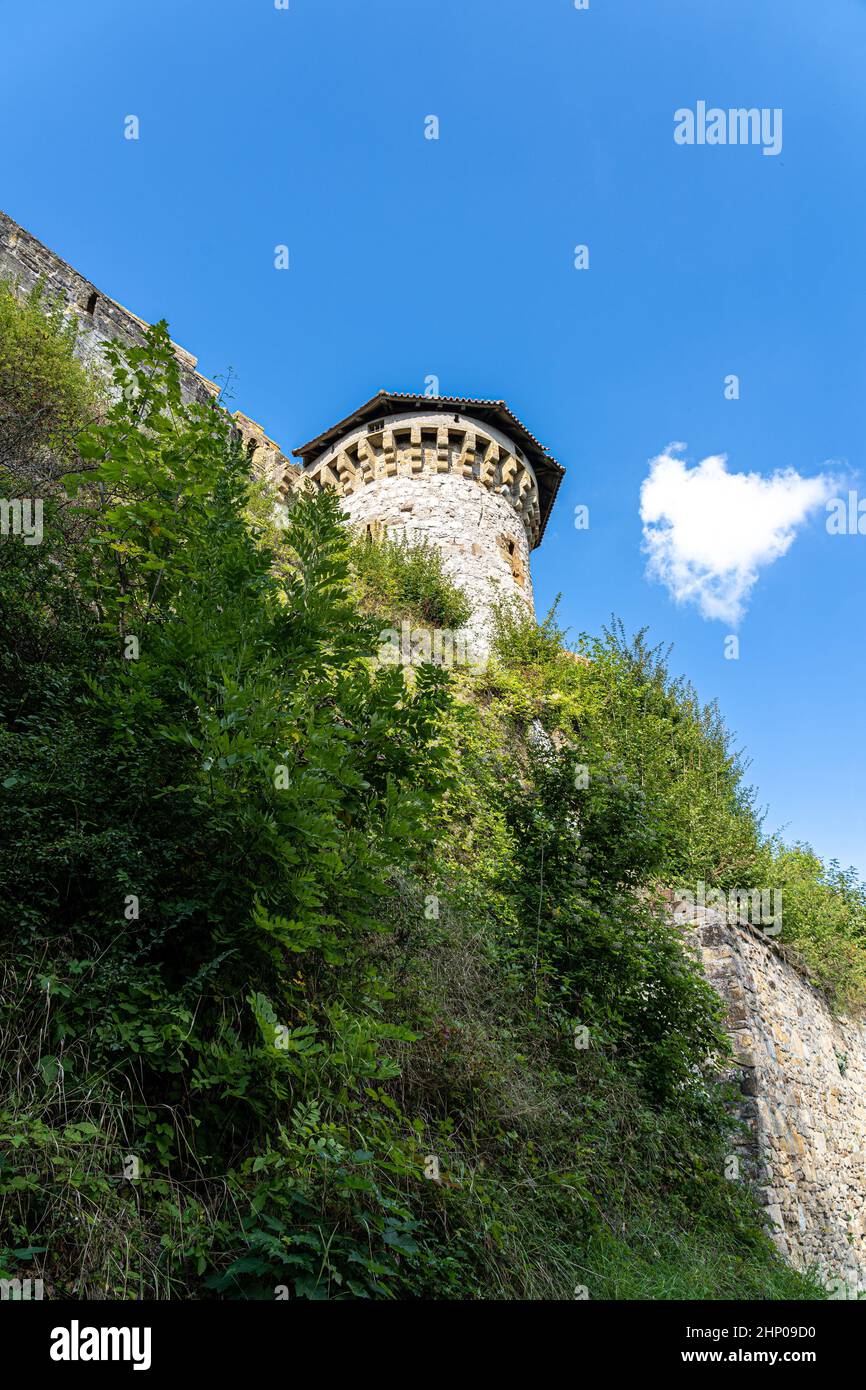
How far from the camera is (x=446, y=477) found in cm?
1512

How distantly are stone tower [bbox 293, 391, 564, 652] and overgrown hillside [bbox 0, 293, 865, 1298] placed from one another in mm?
9111

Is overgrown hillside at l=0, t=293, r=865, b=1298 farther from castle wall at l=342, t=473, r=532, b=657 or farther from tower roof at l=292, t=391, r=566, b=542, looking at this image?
tower roof at l=292, t=391, r=566, b=542

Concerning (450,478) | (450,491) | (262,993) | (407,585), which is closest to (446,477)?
(450,478)

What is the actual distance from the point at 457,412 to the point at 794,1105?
44.5 ft

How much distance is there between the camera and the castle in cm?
1395

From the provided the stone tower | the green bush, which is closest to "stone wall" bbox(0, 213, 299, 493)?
the green bush

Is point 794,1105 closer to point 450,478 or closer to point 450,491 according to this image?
point 450,491

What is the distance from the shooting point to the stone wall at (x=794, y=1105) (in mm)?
6780

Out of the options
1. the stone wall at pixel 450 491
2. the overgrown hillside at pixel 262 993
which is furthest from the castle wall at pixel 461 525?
the overgrown hillside at pixel 262 993

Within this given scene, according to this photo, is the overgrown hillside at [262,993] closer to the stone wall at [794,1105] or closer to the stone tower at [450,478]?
the stone wall at [794,1105]

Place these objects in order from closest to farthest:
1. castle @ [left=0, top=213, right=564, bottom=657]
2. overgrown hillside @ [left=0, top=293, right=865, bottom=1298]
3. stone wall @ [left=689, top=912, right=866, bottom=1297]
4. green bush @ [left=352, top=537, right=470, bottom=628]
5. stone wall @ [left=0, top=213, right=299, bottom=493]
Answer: overgrown hillside @ [left=0, top=293, right=865, bottom=1298]
stone wall @ [left=689, top=912, right=866, bottom=1297]
stone wall @ [left=0, top=213, right=299, bottom=493]
green bush @ [left=352, top=537, right=470, bottom=628]
castle @ [left=0, top=213, right=564, bottom=657]
